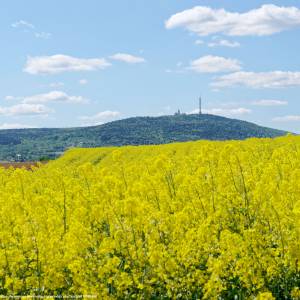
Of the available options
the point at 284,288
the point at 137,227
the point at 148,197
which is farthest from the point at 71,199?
the point at 284,288

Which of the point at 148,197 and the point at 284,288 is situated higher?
the point at 148,197

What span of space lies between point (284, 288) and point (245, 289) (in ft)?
2.08

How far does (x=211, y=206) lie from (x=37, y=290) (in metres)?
4.30

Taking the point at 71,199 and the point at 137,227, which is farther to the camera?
the point at 71,199

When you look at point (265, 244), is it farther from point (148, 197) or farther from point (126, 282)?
point (148, 197)

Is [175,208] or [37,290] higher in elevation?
[175,208]

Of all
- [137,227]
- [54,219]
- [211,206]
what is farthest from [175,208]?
[54,219]

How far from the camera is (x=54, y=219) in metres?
11.8

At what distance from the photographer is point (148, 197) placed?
43.4 ft

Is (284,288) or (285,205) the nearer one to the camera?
(284,288)

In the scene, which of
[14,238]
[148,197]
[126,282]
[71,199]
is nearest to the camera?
[126,282]

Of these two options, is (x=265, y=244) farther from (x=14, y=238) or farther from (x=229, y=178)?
(x=14, y=238)

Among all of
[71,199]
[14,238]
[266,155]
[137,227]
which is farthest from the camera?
[266,155]

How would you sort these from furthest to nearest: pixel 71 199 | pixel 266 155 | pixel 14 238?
pixel 266 155
pixel 71 199
pixel 14 238
